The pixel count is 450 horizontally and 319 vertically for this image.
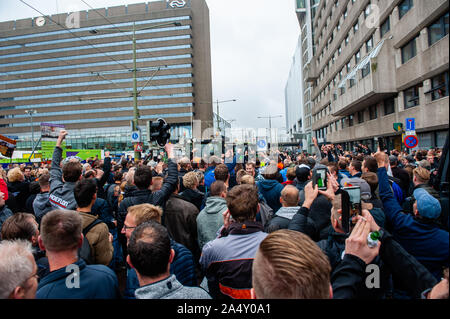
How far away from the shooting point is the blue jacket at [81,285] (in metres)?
1.67

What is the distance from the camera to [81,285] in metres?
1.71

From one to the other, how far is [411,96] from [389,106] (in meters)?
4.17

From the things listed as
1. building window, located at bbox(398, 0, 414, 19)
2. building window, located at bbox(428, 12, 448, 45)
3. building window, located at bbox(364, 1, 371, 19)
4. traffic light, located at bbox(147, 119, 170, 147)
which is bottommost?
traffic light, located at bbox(147, 119, 170, 147)

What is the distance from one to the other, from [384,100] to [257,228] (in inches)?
1035

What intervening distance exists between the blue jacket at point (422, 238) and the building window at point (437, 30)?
16.3 m

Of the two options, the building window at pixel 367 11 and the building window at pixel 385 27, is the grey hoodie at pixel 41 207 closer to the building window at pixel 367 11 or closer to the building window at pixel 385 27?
the building window at pixel 385 27

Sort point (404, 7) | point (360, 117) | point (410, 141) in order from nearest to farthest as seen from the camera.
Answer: point (410, 141) → point (404, 7) → point (360, 117)

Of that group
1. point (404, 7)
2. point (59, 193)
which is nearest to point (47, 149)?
point (59, 193)

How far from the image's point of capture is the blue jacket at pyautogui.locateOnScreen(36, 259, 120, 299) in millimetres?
1666

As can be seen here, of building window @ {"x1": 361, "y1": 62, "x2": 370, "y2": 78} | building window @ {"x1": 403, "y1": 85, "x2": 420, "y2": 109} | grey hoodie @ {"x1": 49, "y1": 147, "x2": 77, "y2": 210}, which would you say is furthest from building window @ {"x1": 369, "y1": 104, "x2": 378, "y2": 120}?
grey hoodie @ {"x1": 49, "y1": 147, "x2": 77, "y2": 210}

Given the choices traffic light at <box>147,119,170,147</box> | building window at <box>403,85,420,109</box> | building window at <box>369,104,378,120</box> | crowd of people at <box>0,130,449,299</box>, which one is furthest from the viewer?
building window at <box>369,104,378,120</box>

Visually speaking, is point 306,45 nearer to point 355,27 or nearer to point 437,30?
point 355,27

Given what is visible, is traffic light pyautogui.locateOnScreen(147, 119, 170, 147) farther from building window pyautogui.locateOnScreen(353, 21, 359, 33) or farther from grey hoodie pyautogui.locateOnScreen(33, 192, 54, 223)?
building window pyautogui.locateOnScreen(353, 21, 359, 33)

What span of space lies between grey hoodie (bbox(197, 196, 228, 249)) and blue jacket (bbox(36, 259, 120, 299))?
60.7 inches
